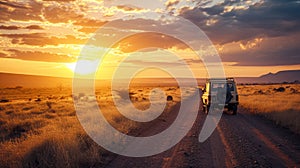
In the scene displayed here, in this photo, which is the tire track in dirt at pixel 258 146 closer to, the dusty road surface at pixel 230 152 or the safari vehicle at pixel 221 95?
the dusty road surface at pixel 230 152

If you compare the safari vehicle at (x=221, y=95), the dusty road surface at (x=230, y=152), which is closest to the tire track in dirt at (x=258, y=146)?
the dusty road surface at (x=230, y=152)

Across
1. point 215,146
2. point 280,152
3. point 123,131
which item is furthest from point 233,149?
point 123,131

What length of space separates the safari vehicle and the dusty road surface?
740cm

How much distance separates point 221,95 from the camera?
21.4m

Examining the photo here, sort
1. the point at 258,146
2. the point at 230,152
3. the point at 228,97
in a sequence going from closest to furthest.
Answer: the point at 230,152 < the point at 258,146 < the point at 228,97

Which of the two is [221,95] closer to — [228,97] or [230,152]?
[228,97]

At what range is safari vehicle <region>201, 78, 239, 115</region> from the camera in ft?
69.2

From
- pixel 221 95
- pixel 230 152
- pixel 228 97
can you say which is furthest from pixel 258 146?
pixel 221 95

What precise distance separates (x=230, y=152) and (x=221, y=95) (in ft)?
40.2

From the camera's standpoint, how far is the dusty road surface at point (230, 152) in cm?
815

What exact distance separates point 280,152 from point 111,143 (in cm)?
555

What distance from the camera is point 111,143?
35.9ft

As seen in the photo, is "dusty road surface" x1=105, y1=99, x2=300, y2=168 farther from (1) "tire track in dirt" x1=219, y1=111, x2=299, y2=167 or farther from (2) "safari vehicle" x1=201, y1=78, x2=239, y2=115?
(2) "safari vehicle" x1=201, y1=78, x2=239, y2=115

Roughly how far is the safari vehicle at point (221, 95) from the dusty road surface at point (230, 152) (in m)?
7.40
